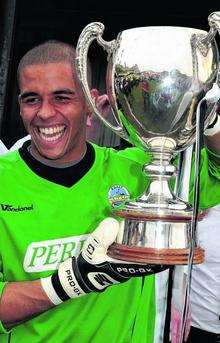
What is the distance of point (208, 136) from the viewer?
1525 millimetres

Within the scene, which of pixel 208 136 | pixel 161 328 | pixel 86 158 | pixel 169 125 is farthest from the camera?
pixel 86 158

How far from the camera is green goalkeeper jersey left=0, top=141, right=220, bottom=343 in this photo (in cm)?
158

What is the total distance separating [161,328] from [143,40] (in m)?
0.81

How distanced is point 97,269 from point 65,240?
315 mm

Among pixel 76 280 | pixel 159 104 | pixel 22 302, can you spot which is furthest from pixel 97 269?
pixel 159 104

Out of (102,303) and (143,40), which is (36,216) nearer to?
(102,303)

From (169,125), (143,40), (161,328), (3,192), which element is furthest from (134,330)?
(143,40)

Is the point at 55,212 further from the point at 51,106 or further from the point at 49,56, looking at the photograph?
the point at 49,56

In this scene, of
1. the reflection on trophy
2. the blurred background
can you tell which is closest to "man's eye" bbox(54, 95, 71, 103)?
the reflection on trophy

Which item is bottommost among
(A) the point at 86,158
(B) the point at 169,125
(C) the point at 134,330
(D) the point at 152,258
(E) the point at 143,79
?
(C) the point at 134,330

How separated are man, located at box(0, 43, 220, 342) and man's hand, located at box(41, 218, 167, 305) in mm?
51

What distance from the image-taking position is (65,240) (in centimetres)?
160

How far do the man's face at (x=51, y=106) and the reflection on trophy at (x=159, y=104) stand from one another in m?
0.16

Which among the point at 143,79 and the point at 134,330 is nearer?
the point at 143,79
